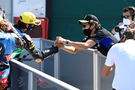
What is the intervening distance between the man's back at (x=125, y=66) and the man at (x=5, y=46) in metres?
1.57

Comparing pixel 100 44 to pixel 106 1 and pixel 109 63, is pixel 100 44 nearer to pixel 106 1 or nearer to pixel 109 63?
pixel 109 63

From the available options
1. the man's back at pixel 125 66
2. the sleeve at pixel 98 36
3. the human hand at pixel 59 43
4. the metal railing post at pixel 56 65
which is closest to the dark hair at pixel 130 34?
the man's back at pixel 125 66

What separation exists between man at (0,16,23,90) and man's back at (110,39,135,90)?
1.57 meters

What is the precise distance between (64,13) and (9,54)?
887 cm

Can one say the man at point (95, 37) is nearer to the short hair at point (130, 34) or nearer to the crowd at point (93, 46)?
the crowd at point (93, 46)

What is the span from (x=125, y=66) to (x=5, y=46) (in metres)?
1.76

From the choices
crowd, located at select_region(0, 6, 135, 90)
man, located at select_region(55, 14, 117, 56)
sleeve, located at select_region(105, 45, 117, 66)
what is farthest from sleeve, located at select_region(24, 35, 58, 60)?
sleeve, located at select_region(105, 45, 117, 66)

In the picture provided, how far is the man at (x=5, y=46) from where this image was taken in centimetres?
531

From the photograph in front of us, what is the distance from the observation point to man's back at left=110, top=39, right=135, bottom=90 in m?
4.53

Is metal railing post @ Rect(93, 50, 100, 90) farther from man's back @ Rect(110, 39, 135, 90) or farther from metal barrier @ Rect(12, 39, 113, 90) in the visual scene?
man's back @ Rect(110, 39, 135, 90)

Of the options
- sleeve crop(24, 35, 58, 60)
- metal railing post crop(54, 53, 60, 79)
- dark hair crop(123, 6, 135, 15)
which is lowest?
metal railing post crop(54, 53, 60, 79)

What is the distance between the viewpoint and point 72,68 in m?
7.45

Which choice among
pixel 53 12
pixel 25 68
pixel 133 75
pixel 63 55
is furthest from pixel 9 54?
pixel 53 12

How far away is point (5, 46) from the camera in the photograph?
532 cm
